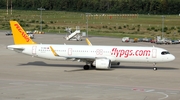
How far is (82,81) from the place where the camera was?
2085 inches

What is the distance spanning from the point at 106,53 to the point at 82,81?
427 inches

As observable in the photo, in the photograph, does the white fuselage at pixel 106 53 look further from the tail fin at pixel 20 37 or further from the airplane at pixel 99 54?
the tail fin at pixel 20 37

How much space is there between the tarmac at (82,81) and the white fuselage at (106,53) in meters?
1.72

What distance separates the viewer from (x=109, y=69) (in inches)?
2483

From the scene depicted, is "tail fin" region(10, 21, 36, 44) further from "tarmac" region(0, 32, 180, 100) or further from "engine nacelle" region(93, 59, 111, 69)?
"engine nacelle" region(93, 59, 111, 69)

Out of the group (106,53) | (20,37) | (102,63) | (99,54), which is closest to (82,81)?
(102,63)

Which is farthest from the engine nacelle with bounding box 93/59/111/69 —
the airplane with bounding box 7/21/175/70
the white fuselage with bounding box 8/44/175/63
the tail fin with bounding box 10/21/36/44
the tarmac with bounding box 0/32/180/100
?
the tail fin with bounding box 10/21/36/44

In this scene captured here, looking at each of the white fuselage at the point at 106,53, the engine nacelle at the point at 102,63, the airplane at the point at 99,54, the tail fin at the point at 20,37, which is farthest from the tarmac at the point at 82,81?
the tail fin at the point at 20,37

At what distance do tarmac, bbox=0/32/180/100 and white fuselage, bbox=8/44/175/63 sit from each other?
5.66 ft

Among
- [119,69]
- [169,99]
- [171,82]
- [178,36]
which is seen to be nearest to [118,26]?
[178,36]

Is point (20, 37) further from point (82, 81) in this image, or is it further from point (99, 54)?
point (82, 81)

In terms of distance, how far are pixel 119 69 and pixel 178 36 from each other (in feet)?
223

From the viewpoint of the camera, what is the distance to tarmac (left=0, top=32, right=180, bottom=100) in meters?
44.2

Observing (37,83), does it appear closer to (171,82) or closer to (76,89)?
(76,89)
